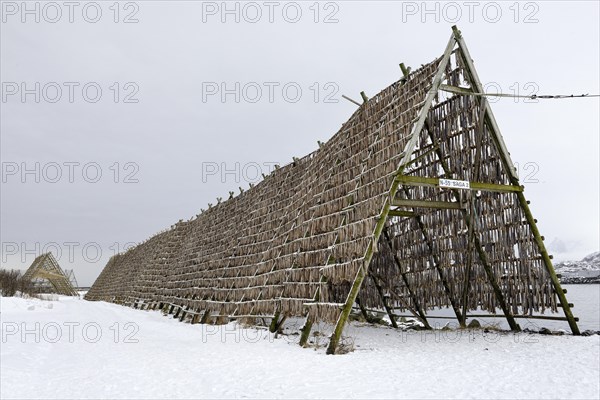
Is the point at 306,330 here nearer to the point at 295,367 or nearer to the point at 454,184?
the point at 295,367

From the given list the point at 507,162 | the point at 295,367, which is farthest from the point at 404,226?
the point at 295,367

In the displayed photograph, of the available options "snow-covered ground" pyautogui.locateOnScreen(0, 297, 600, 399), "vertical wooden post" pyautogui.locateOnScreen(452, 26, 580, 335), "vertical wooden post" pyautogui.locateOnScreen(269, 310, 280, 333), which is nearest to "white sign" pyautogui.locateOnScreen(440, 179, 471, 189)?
"vertical wooden post" pyautogui.locateOnScreen(452, 26, 580, 335)

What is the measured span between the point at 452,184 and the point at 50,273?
4081 centimetres

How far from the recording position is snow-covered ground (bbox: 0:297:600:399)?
5.29 meters

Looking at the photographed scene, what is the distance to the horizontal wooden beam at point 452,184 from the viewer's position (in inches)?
318

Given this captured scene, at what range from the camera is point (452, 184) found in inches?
329

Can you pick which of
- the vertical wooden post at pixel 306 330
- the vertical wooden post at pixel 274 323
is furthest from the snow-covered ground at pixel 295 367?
the vertical wooden post at pixel 306 330

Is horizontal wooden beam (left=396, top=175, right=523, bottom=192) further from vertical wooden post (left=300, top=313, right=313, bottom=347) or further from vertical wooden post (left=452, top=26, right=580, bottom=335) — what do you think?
vertical wooden post (left=300, top=313, right=313, bottom=347)

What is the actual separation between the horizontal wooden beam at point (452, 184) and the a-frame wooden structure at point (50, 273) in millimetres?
38919

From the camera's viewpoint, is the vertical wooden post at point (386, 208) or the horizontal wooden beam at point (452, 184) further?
the horizontal wooden beam at point (452, 184)

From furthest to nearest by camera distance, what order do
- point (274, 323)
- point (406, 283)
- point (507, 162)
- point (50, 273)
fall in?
point (50, 273) < point (406, 283) < point (274, 323) < point (507, 162)

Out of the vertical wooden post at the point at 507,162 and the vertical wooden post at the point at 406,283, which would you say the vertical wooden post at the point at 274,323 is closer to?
the vertical wooden post at the point at 406,283

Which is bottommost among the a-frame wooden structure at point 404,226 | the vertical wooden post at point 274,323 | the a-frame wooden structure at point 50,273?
the a-frame wooden structure at point 50,273

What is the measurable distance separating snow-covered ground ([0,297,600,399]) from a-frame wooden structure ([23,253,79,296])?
112 ft
